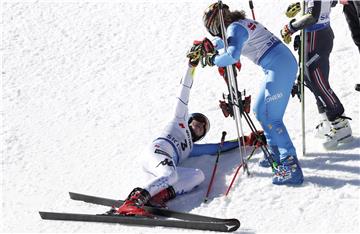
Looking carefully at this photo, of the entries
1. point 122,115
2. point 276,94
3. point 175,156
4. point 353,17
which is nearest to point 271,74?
point 276,94

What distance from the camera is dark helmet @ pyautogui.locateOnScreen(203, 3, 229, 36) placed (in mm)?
6828

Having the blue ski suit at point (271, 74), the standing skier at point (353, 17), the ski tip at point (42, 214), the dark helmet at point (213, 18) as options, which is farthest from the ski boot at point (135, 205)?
the standing skier at point (353, 17)

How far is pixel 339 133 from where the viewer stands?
748 centimetres

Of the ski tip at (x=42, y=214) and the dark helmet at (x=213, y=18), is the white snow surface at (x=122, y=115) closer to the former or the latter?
the ski tip at (x=42, y=214)

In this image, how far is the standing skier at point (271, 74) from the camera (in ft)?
22.3

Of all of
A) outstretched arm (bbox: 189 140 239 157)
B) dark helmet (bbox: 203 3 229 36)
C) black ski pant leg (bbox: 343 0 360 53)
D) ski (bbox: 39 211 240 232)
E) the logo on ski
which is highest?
dark helmet (bbox: 203 3 229 36)

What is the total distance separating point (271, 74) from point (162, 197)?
188cm

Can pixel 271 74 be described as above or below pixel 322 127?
above

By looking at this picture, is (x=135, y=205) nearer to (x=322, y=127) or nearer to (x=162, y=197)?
(x=162, y=197)

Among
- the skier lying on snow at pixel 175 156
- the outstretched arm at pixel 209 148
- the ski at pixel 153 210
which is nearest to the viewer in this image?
the ski at pixel 153 210

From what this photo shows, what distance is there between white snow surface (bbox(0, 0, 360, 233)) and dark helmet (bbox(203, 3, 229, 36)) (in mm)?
1752

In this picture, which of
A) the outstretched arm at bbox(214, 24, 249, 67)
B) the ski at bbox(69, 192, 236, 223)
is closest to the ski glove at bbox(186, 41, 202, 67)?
the outstretched arm at bbox(214, 24, 249, 67)

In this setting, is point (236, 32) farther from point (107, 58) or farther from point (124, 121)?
point (107, 58)

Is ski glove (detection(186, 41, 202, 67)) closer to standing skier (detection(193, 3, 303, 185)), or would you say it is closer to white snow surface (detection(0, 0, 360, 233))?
standing skier (detection(193, 3, 303, 185))
